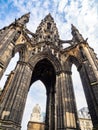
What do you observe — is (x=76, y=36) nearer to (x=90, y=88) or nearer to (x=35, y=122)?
(x=90, y=88)

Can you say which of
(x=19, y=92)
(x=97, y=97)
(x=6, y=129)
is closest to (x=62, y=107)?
(x=97, y=97)

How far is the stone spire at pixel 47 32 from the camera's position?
54.2ft

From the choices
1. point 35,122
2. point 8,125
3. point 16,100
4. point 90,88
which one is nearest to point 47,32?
point 90,88

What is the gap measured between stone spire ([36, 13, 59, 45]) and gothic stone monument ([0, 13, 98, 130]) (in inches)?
9.6

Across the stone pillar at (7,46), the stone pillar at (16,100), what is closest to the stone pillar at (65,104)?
the stone pillar at (16,100)

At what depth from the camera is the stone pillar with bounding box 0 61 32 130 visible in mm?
7748

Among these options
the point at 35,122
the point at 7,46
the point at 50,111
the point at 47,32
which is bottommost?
the point at 35,122

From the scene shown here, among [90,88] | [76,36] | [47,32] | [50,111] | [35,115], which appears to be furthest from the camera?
[47,32]

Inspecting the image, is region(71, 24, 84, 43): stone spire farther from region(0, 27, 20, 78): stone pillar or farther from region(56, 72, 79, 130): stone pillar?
region(0, 27, 20, 78): stone pillar

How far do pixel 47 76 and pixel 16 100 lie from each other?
7.58 meters

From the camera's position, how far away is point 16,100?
29.2 feet

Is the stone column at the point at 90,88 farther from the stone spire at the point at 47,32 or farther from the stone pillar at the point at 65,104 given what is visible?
the stone spire at the point at 47,32

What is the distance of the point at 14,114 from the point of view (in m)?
8.16

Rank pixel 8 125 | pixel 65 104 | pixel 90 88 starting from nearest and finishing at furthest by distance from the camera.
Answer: pixel 8 125
pixel 90 88
pixel 65 104
